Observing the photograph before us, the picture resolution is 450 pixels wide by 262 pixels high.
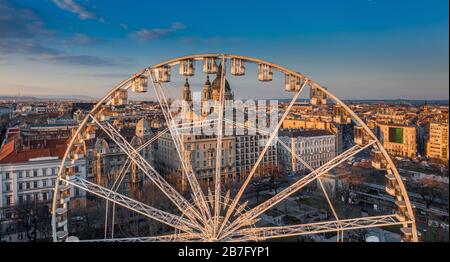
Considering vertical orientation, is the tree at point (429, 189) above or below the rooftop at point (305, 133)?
below

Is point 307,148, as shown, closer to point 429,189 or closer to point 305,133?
point 305,133

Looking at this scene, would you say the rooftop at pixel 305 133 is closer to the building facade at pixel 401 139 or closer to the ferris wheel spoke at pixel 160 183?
the building facade at pixel 401 139

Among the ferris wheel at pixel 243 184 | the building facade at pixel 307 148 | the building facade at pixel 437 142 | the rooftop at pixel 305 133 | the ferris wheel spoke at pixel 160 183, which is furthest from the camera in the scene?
the rooftop at pixel 305 133

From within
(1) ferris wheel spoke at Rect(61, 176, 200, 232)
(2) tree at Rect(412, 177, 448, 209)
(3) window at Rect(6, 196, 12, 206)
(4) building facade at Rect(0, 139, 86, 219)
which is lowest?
(2) tree at Rect(412, 177, 448, 209)

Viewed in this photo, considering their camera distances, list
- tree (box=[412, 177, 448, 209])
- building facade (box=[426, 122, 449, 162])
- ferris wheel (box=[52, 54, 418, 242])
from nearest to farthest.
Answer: ferris wheel (box=[52, 54, 418, 242]), tree (box=[412, 177, 448, 209]), building facade (box=[426, 122, 449, 162])

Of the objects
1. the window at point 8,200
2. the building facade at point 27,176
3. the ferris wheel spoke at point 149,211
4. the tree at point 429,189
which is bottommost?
the tree at point 429,189

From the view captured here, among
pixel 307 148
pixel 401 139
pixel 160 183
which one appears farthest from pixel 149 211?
pixel 401 139

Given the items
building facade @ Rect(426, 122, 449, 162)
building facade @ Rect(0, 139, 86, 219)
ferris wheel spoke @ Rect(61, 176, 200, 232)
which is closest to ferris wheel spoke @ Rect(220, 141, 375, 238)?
ferris wheel spoke @ Rect(61, 176, 200, 232)

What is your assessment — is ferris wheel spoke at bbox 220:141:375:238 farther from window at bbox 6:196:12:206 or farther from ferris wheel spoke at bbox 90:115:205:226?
window at bbox 6:196:12:206

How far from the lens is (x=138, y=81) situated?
6.01 meters

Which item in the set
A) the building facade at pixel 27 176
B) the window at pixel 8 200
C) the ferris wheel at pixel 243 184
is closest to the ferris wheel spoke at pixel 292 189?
the ferris wheel at pixel 243 184

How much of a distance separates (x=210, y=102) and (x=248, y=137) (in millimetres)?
3819

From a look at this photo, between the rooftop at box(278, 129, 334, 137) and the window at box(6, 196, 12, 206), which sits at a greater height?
the rooftop at box(278, 129, 334, 137)
